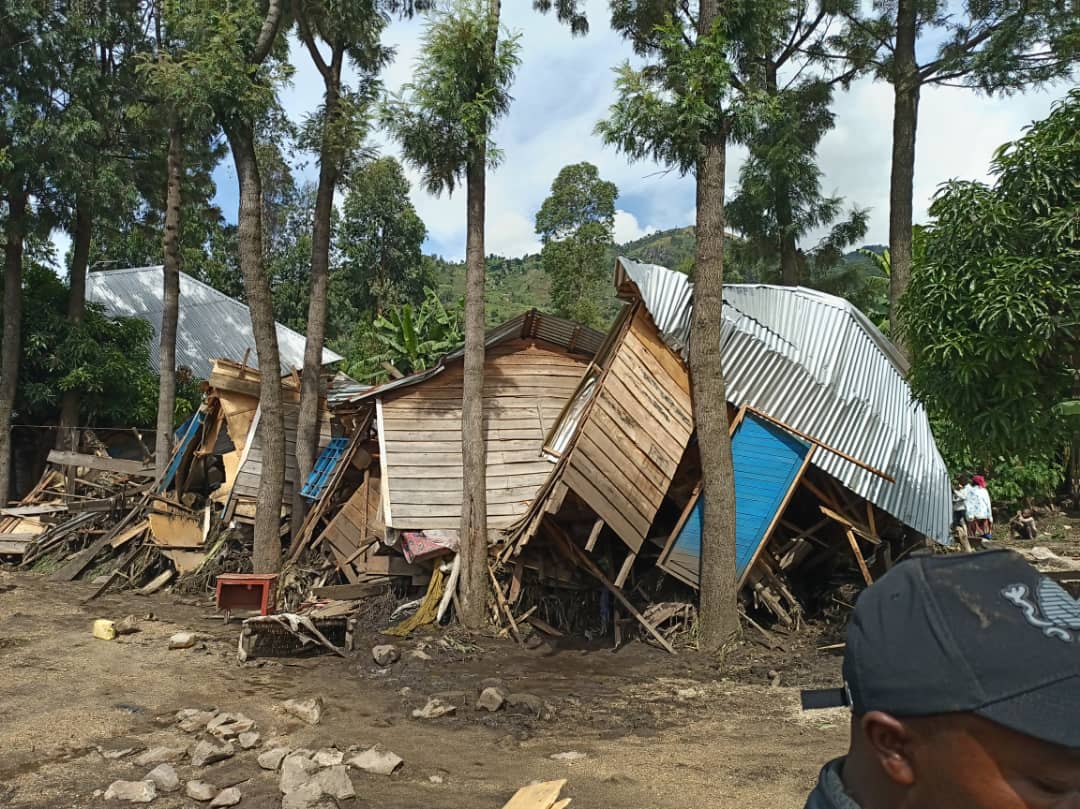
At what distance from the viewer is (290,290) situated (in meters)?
35.4

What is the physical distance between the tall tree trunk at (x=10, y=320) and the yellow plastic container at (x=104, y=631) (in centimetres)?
1097

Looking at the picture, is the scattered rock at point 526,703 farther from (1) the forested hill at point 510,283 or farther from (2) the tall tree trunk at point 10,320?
(1) the forested hill at point 510,283

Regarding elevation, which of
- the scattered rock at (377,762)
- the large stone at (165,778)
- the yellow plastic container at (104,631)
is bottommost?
the yellow plastic container at (104,631)

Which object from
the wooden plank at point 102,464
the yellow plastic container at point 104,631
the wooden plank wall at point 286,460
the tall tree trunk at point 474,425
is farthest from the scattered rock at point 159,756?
the wooden plank at point 102,464

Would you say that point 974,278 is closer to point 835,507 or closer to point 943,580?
point 835,507

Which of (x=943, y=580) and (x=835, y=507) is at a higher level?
(x=943, y=580)

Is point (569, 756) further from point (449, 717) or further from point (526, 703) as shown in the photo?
point (449, 717)

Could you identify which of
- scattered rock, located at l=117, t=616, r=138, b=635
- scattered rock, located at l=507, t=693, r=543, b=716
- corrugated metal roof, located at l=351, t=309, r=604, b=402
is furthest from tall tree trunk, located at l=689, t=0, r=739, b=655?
scattered rock, located at l=117, t=616, r=138, b=635

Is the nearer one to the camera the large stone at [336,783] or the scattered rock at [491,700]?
the large stone at [336,783]

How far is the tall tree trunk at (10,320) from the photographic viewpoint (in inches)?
779

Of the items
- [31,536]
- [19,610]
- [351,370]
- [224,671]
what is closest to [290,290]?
[351,370]

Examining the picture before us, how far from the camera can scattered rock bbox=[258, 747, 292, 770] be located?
21.1 feet

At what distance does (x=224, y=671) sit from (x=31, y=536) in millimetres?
10216

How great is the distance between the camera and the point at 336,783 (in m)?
5.88
